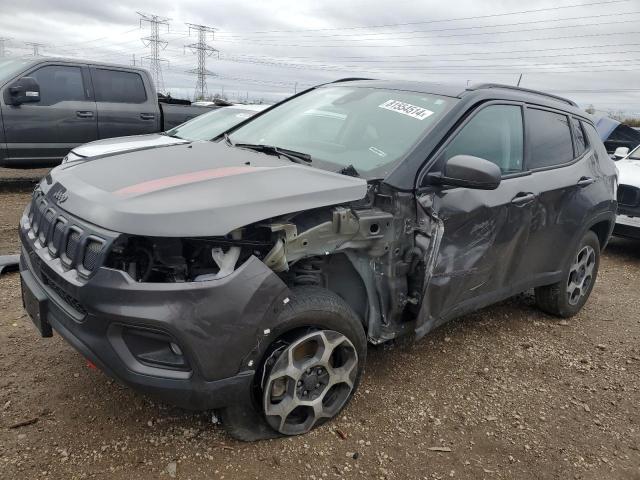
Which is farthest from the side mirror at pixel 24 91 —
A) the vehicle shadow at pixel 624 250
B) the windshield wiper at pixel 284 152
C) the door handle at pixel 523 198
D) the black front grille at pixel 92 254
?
the vehicle shadow at pixel 624 250

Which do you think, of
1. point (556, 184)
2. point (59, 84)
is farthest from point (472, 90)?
point (59, 84)

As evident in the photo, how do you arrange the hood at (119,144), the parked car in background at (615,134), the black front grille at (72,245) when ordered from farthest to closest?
the parked car in background at (615,134), the hood at (119,144), the black front grille at (72,245)

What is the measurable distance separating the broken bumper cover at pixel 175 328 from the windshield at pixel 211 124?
4.51m

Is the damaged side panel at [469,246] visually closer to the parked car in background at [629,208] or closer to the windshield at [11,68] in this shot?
the parked car in background at [629,208]

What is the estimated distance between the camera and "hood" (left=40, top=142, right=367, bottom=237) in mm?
2088

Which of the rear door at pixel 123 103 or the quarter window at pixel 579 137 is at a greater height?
the quarter window at pixel 579 137

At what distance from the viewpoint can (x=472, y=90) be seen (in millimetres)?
3277

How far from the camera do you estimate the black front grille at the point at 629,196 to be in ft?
21.6

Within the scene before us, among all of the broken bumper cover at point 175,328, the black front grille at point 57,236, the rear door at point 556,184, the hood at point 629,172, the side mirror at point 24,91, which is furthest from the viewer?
the side mirror at point 24,91

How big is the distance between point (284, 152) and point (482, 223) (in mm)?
1253

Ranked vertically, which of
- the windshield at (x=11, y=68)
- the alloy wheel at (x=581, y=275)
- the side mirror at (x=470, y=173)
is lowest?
the alloy wheel at (x=581, y=275)

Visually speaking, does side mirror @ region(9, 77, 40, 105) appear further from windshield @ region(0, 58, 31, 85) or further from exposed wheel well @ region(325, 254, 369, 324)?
exposed wheel well @ region(325, 254, 369, 324)

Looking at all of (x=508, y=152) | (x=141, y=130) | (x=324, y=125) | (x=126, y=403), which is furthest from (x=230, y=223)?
(x=141, y=130)

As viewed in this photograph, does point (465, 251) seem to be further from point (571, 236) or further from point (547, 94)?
point (547, 94)
